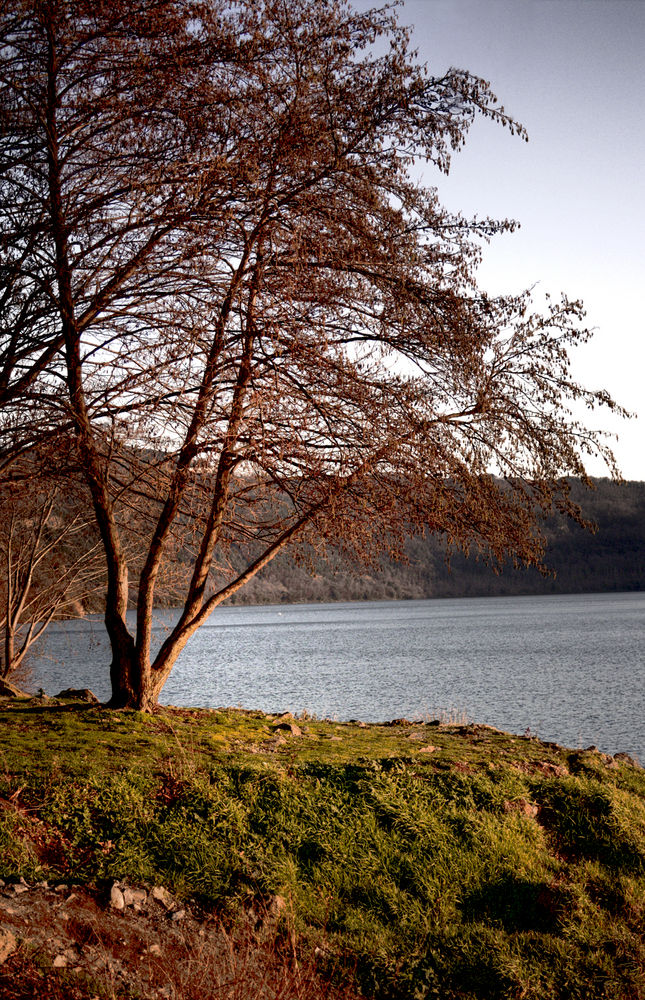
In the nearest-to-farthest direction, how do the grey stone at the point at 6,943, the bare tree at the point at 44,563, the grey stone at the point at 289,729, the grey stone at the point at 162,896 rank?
the grey stone at the point at 6,943 < the grey stone at the point at 162,896 < the grey stone at the point at 289,729 < the bare tree at the point at 44,563

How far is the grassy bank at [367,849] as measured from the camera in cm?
577

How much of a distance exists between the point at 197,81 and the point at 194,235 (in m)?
1.63

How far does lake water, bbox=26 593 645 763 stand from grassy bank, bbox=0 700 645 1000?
23.5 ft

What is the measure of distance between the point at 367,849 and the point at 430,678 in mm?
31599

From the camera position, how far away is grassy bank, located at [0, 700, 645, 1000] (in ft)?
18.9

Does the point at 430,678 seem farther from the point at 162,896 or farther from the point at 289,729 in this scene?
the point at 162,896

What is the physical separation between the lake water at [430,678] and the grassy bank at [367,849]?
7.16 m

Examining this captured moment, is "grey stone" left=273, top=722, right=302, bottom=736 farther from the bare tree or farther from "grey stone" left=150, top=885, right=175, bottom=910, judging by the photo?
the bare tree

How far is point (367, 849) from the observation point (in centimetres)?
677

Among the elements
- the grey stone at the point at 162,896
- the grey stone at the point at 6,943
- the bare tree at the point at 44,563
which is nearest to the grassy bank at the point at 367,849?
the grey stone at the point at 162,896

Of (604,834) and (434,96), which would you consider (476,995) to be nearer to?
(604,834)

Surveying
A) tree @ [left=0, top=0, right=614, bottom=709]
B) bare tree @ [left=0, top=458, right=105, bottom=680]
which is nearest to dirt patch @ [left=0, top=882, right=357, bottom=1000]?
tree @ [left=0, top=0, right=614, bottom=709]

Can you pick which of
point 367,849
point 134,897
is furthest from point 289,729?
point 134,897

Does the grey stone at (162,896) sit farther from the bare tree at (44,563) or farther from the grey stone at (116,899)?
the bare tree at (44,563)
